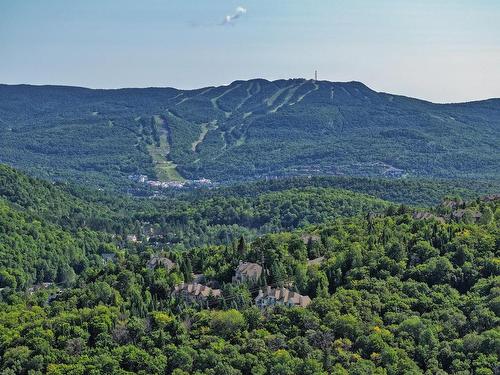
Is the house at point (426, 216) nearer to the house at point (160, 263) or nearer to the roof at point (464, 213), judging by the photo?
the roof at point (464, 213)


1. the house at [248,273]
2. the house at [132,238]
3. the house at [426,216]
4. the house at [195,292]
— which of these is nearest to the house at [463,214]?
the house at [426,216]

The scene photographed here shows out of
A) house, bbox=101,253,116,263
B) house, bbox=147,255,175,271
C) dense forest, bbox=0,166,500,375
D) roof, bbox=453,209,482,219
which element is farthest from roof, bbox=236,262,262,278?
house, bbox=101,253,116,263

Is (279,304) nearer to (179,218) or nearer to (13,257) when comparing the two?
(13,257)

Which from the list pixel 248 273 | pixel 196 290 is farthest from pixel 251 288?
pixel 196 290

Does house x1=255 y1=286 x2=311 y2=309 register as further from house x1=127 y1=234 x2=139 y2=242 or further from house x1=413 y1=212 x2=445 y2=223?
house x1=127 y1=234 x2=139 y2=242

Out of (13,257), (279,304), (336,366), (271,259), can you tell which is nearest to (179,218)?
(13,257)

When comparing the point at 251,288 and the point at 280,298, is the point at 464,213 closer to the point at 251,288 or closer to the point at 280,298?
the point at 251,288

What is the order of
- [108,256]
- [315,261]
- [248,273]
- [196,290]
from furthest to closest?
1. [108,256]
2. [315,261]
3. [248,273]
4. [196,290]
